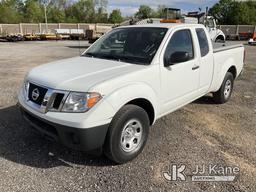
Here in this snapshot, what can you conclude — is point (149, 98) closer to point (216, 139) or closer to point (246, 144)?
point (216, 139)

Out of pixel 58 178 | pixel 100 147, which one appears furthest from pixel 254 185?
pixel 58 178

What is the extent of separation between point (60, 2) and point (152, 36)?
9133 cm

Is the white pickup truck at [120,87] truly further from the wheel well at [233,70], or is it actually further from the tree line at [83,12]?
the tree line at [83,12]

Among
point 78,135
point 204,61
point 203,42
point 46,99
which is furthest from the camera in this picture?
point 203,42

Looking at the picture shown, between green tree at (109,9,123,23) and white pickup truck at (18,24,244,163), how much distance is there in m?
78.3

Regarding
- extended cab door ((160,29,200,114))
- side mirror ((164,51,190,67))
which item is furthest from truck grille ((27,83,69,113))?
side mirror ((164,51,190,67))

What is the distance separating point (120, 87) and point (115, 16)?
267 feet

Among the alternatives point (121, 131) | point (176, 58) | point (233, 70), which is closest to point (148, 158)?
point (121, 131)

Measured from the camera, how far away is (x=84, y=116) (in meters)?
2.89

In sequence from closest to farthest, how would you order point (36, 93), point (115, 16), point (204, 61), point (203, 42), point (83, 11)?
point (36, 93), point (204, 61), point (203, 42), point (115, 16), point (83, 11)

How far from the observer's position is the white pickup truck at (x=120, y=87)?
2.95m

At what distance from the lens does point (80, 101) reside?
2.93 metres

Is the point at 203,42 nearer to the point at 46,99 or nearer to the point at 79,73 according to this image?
the point at 79,73

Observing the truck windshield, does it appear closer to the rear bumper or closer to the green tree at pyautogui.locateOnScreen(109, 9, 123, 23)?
the rear bumper
